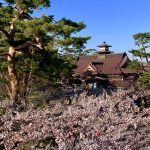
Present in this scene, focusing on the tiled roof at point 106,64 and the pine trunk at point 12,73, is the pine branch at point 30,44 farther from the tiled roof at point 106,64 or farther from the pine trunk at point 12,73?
the tiled roof at point 106,64

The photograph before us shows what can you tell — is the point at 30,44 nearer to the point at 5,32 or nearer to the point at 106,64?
the point at 5,32

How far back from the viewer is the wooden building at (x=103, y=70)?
99.2 feet

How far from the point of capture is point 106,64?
33.1 m

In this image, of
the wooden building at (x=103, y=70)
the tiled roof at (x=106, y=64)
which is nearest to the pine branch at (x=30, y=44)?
the wooden building at (x=103, y=70)

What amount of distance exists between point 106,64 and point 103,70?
97cm

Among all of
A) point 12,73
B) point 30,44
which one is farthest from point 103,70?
point 30,44

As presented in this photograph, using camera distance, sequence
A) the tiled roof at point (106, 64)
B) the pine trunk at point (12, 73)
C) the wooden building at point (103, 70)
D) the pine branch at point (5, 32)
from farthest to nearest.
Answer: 1. the tiled roof at point (106, 64)
2. the wooden building at point (103, 70)
3. the pine trunk at point (12, 73)
4. the pine branch at point (5, 32)

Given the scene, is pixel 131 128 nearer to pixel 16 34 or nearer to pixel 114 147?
pixel 114 147

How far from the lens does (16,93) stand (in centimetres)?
1605

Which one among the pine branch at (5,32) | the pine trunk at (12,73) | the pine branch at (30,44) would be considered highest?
the pine branch at (5,32)

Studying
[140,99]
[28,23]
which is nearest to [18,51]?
[28,23]

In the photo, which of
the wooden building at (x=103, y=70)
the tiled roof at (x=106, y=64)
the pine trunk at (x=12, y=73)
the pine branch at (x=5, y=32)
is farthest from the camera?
the tiled roof at (x=106, y=64)

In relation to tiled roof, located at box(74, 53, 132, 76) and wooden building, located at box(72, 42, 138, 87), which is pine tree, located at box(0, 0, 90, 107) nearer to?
wooden building, located at box(72, 42, 138, 87)

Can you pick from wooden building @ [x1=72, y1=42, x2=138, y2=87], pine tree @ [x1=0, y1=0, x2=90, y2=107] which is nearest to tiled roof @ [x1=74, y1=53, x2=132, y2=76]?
wooden building @ [x1=72, y1=42, x2=138, y2=87]
